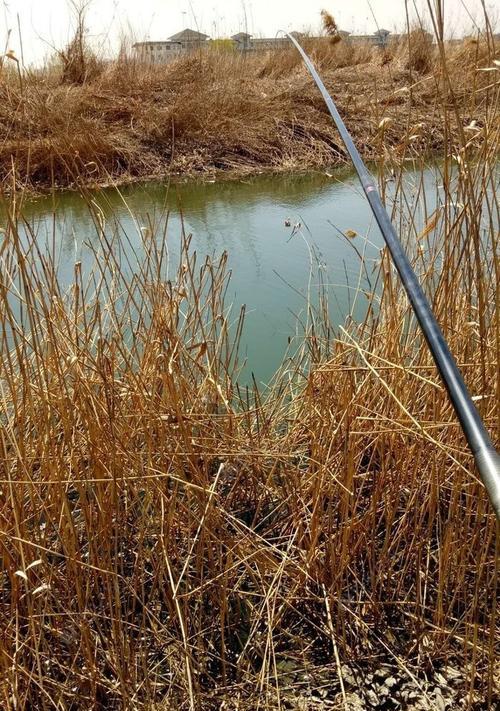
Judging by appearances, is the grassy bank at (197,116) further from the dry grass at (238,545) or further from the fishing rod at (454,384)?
the fishing rod at (454,384)

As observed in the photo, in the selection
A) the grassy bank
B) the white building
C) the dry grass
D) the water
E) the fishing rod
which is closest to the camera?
the fishing rod

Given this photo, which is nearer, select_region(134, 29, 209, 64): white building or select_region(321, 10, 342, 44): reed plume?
select_region(321, 10, 342, 44): reed plume

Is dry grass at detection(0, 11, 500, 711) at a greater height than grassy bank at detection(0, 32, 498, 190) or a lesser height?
lesser

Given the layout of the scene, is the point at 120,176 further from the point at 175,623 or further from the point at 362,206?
the point at 175,623

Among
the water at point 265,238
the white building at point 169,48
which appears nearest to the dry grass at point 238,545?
the water at point 265,238

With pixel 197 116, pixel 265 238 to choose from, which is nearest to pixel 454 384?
pixel 265 238

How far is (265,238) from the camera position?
300 centimetres

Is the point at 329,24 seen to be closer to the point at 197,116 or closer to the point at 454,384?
the point at 454,384

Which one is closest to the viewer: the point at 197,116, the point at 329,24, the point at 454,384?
the point at 454,384

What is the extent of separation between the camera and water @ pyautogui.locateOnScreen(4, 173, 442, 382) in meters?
1.94

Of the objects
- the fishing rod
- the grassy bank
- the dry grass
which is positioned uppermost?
the grassy bank

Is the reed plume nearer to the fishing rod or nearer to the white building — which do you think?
the fishing rod

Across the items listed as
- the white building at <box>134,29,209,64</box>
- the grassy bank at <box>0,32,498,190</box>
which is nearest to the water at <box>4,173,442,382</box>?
the grassy bank at <box>0,32,498,190</box>

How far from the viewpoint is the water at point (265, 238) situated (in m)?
1.94
